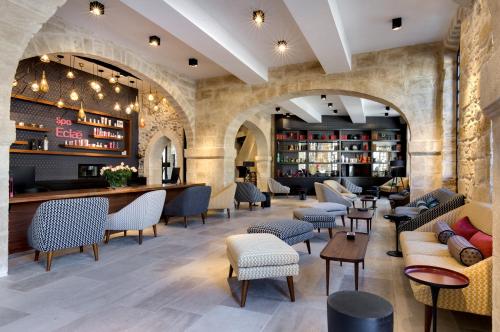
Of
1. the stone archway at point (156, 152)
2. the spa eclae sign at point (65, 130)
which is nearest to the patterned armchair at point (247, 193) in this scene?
the stone archway at point (156, 152)

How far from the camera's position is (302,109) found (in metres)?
10.8

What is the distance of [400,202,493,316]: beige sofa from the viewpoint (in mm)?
2062

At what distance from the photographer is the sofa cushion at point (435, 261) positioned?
8.43ft

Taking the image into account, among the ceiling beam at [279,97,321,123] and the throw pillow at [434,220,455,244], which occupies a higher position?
the ceiling beam at [279,97,321,123]

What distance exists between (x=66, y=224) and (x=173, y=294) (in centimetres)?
168

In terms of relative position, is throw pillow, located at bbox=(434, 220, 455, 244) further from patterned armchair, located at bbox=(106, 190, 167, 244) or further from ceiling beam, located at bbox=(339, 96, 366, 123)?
ceiling beam, located at bbox=(339, 96, 366, 123)

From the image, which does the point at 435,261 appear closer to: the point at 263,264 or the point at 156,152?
the point at 263,264

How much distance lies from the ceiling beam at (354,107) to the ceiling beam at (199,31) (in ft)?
12.0

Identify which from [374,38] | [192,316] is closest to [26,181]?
[192,316]

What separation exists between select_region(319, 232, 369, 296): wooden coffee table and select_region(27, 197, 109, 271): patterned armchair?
2.78m

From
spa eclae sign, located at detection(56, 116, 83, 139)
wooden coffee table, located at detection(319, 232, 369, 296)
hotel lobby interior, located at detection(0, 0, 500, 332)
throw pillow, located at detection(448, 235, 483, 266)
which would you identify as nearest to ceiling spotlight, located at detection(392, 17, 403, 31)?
hotel lobby interior, located at detection(0, 0, 500, 332)

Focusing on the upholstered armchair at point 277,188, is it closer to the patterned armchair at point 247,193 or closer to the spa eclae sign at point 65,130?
the patterned armchair at point 247,193

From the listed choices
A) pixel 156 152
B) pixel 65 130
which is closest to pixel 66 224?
pixel 65 130

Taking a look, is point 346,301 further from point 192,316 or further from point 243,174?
point 243,174
